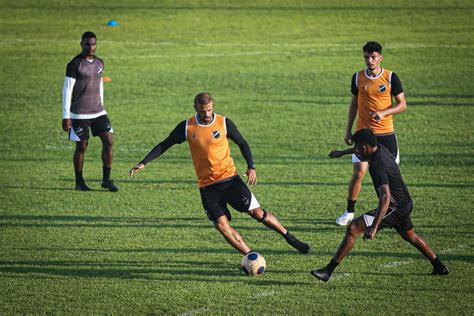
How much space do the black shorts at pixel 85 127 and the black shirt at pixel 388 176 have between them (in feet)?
23.0

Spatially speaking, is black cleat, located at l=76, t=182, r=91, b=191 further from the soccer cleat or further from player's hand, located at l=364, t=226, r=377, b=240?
player's hand, located at l=364, t=226, r=377, b=240

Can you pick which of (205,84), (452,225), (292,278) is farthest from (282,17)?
(292,278)

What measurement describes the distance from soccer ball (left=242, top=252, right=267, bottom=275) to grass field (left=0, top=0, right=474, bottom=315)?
0.16 m

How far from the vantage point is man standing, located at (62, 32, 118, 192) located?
1614cm

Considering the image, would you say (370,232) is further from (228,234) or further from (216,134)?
(216,134)

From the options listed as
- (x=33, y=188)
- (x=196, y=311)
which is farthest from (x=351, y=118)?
(x=33, y=188)

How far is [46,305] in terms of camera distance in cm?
1027

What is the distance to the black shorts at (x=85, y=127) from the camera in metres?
16.3

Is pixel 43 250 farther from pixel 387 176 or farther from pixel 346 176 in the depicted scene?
pixel 346 176

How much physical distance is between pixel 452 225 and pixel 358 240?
1.65 m

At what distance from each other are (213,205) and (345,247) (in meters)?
1.76

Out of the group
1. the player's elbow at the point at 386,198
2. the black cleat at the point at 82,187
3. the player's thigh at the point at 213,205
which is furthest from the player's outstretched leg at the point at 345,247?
the black cleat at the point at 82,187

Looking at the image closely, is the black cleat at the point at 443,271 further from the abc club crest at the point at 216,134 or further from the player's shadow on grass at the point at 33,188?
the player's shadow on grass at the point at 33,188

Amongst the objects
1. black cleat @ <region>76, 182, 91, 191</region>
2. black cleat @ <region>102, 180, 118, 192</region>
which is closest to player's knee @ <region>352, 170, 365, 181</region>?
black cleat @ <region>102, 180, 118, 192</region>
